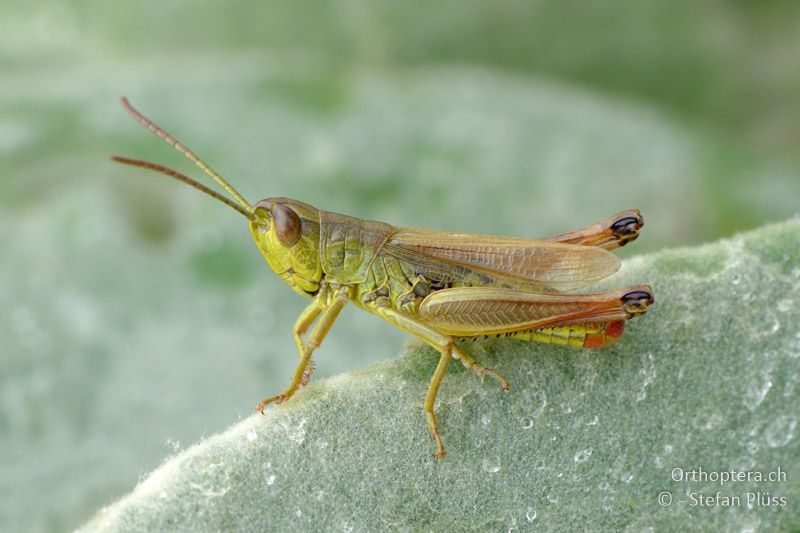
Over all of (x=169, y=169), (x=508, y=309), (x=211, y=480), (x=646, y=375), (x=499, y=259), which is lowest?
(x=211, y=480)

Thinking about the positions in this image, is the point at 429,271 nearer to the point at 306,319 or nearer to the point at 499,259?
the point at 499,259

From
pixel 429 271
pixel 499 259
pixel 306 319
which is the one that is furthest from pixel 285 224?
pixel 499 259

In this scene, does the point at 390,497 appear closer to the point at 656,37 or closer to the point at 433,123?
the point at 433,123

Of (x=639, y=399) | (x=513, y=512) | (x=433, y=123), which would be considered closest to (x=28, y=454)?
(x=513, y=512)

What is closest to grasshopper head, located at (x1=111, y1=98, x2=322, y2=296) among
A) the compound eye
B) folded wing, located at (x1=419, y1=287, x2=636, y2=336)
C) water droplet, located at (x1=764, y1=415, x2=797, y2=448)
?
the compound eye

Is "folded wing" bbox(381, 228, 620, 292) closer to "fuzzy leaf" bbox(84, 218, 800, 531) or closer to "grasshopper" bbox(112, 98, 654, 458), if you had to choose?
"grasshopper" bbox(112, 98, 654, 458)

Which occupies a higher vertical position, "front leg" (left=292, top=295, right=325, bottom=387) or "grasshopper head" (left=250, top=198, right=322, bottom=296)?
"grasshopper head" (left=250, top=198, right=322, bottom=296)

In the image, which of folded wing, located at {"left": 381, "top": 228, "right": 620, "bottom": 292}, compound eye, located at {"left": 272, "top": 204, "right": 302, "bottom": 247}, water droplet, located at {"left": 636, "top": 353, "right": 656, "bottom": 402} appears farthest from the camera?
compound eye, located at {"left": 272, "top": 204, "right": 302, "bottom": 247}
